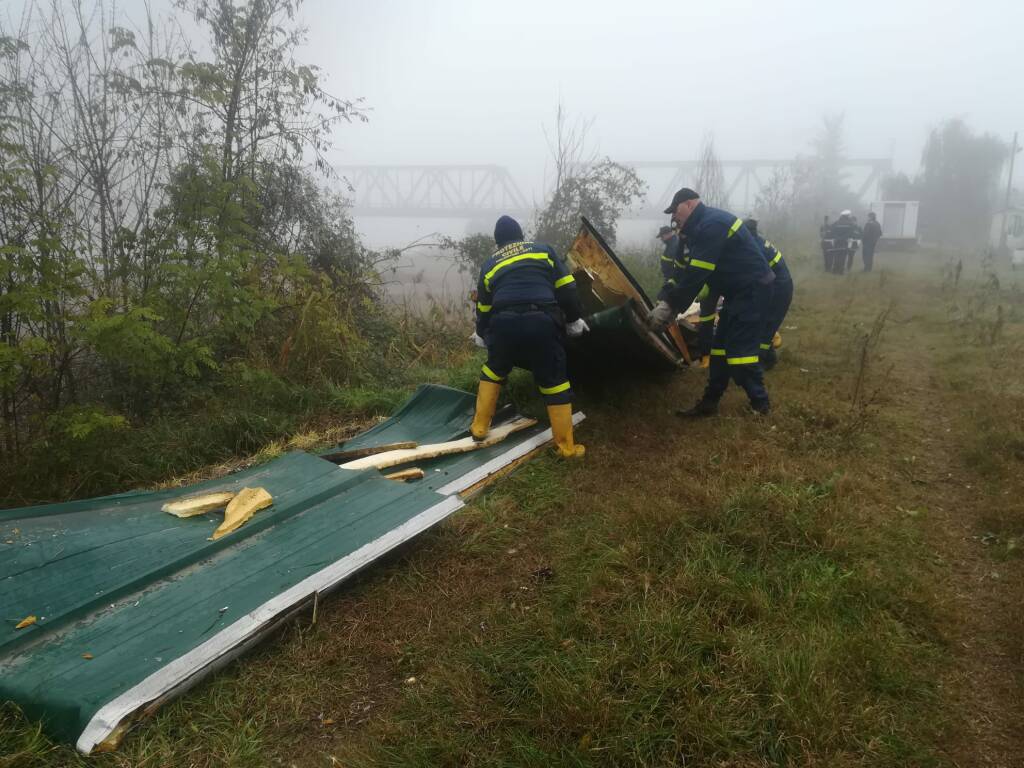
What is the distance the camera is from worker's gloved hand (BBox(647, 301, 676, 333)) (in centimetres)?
438

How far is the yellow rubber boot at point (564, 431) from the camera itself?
156 inches

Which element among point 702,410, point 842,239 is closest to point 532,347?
point 702,410

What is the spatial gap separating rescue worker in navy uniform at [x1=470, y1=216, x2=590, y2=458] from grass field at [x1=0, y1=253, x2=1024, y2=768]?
0.51 m

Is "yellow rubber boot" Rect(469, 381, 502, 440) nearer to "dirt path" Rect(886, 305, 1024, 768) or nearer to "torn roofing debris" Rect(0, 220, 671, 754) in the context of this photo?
"torn roofing debris" Rect(0, 220, 671, 754)

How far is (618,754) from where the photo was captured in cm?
177

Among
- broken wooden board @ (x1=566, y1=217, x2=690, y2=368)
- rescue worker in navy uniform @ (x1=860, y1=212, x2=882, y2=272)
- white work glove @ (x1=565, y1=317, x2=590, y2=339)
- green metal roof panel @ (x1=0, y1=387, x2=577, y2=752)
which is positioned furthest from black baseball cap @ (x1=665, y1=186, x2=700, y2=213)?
rescue worker in navy uniform @ (x1=860, y1=212, x2=882, y2=272)

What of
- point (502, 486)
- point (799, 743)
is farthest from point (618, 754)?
point (502, 486)

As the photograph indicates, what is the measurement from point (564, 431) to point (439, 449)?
2.79ft

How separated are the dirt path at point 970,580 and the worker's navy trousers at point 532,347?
2173 mm

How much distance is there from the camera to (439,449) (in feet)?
12.8

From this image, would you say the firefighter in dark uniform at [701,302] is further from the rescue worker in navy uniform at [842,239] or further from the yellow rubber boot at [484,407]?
the rescue worker in navy uniform at [842,239]

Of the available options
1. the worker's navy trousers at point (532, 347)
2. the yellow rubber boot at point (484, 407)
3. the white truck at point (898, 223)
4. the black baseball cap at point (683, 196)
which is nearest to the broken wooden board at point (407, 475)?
the yellow rubber boot at point (484, 407)

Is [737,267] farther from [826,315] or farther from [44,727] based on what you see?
[826,315]

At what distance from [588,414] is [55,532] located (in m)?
3.42
